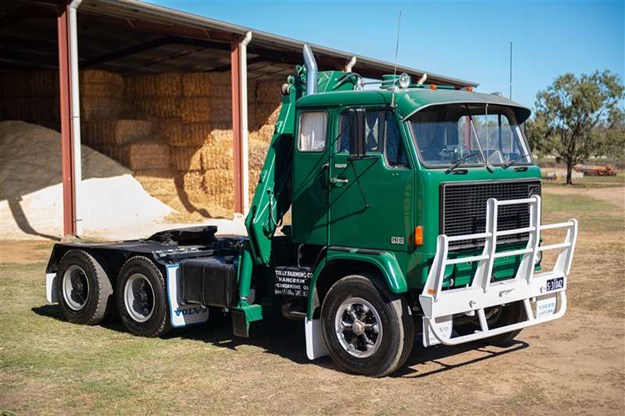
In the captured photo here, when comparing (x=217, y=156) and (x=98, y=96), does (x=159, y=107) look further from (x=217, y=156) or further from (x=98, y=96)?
(x=217, y=156)

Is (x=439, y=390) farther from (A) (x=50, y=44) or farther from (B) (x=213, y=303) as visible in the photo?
(A) (x=50, y=44)

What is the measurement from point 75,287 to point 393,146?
16.8ft

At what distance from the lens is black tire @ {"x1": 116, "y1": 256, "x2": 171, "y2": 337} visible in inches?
353

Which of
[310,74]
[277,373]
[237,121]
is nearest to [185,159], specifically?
[237,121]

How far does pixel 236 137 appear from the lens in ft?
77.0

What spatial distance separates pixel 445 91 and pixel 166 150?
69.0ft

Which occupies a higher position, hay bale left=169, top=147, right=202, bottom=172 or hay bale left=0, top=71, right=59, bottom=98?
hay bale left=0, top=71, right=59, bottom=98

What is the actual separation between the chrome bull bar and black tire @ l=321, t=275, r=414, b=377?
33 centimetres

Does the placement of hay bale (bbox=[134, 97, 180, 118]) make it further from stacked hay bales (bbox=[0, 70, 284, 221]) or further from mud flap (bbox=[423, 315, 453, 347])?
mud flap (bbox=[423, 315, 453, 347])

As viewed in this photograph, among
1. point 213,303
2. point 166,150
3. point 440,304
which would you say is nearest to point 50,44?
point 166,150

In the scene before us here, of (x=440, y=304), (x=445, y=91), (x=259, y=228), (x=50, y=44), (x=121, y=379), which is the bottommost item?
(x=121, y=379)

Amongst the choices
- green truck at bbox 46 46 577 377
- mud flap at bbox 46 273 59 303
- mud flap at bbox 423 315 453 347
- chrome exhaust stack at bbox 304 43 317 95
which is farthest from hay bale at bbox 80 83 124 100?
mud flap at bbox 423 315 453 347

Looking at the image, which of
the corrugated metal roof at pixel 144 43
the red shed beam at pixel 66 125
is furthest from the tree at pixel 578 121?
the red shed beam at pixel 66 125

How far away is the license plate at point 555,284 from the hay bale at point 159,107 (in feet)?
70.9
